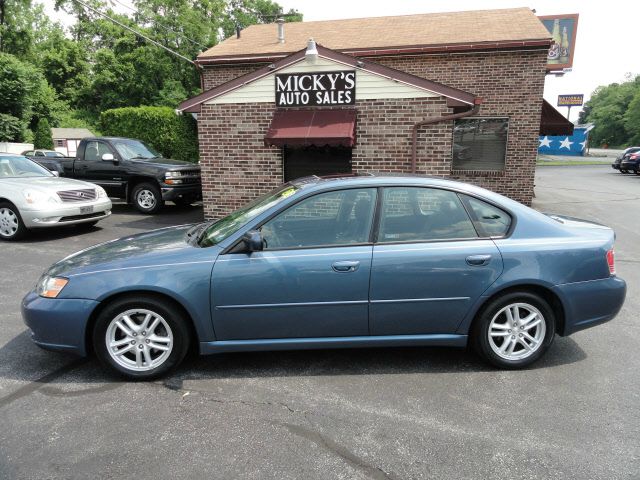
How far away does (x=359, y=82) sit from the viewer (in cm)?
820

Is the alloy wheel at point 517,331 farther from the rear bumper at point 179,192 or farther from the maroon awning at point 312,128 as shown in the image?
the rear bumper at point 179,192

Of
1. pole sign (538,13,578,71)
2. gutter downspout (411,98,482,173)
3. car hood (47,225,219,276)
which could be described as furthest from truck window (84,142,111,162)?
pole sign (538,13,578,71)

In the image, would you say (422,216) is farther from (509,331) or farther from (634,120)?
(634,120)

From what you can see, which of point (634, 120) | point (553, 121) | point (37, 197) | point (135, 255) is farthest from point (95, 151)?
point (634, 120)

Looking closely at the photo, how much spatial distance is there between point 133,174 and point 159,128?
10.5 m

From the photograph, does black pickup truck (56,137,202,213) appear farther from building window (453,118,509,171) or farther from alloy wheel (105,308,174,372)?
alloy wheel (105,308,174,372)

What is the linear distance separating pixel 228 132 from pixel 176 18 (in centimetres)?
3124

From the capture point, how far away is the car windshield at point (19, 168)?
332 inches

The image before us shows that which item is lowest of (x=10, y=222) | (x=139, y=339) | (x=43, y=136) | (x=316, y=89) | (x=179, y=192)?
(x=139, y=339)

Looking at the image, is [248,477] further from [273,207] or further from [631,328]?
[631,328]

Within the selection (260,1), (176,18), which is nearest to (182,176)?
(176,18)

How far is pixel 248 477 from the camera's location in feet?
7.73

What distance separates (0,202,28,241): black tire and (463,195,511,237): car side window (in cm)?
763

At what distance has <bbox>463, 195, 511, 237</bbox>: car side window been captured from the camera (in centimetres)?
344
